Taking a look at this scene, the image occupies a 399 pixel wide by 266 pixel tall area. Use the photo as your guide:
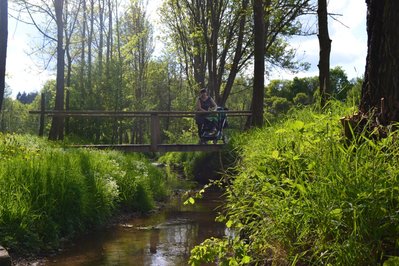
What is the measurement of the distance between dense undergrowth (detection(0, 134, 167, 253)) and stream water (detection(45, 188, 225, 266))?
1.10ft

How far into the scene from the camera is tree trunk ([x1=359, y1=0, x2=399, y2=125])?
3.85 meters

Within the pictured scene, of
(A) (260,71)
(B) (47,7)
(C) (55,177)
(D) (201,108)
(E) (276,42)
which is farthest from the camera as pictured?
(E) (276,42)

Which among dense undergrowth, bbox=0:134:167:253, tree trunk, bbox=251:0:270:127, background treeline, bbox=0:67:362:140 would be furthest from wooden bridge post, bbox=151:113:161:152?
dense undergrowth, bbox=0:134:167:253

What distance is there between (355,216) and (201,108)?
11.5 metres

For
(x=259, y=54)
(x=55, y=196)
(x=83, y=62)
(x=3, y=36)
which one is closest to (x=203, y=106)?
(x=259, y=54)

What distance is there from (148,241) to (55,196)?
1.60 m

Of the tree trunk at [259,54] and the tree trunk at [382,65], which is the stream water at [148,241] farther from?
the tree trunk at [259,54]

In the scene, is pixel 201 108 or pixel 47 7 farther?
pixel 47 7

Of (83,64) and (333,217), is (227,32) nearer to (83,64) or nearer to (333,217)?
(83,64)

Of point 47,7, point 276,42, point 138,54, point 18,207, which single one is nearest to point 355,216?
point 18,207

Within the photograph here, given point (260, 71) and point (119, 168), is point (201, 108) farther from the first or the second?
point (119, 168)

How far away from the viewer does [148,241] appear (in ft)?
24.7

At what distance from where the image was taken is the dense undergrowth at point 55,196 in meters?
6.11

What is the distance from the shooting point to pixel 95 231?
804 centimetres
